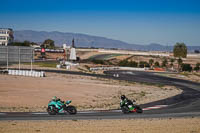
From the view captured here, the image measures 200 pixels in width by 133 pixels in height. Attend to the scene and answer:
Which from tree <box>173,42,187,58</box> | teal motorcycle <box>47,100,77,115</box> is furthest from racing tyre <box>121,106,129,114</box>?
tree <box>173,42,187,58</box>

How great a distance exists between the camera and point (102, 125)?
1898 centimetres

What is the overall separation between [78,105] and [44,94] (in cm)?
682

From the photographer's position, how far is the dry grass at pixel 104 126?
17.2m

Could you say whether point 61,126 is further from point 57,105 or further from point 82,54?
point 82,54

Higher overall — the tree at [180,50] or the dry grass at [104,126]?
the tree at [180,50]

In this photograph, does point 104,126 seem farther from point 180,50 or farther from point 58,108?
point 180,50

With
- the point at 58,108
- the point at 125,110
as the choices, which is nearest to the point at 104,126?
the point at 58,108

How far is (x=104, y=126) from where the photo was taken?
18.7 m

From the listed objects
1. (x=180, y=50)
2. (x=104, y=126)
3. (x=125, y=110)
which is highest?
(x=180, y=50)

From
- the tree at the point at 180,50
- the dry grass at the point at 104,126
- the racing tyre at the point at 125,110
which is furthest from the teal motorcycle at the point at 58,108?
the tree at the point at 180,50

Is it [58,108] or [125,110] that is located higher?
[58,108]

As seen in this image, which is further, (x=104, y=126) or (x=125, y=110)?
(x=125, y=110)

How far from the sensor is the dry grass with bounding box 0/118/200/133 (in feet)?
56.5

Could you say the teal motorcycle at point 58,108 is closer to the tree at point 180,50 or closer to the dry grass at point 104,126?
the dry grass at point 104,126
